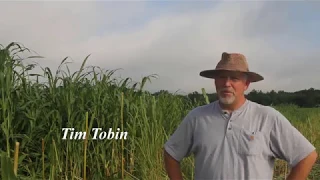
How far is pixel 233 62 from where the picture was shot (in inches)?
86.0

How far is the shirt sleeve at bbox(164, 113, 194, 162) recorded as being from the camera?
7.40ft

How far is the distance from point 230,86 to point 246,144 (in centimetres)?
29

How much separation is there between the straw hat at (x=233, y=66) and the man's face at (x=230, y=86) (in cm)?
3

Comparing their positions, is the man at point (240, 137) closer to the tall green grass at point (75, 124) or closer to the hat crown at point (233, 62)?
the hat crown at point (233, 62)

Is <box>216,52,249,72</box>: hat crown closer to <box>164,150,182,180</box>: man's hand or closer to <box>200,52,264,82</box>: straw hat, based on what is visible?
<box>200,52,264,82</box>: straw hat

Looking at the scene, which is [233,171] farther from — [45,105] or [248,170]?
[45,105]

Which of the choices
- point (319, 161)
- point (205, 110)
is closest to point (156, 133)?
point (205, 110)

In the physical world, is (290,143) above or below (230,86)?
below

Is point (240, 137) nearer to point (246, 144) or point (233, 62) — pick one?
point (246, 144)

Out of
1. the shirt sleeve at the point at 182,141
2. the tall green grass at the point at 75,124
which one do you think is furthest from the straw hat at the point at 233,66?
the tall green grass at the point at 75,124

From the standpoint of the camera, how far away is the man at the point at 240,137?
2090 millimetres

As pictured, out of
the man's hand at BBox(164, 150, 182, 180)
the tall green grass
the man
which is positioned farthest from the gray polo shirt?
the tall green grass

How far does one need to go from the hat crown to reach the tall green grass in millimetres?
1725

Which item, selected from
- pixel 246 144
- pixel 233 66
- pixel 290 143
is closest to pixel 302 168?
pixel 290 143
